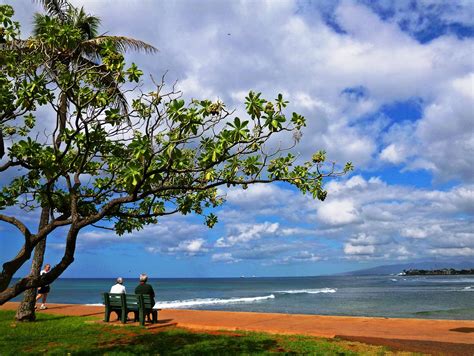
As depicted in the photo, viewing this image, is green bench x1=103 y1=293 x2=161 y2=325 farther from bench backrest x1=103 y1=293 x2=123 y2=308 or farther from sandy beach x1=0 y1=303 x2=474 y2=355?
sandy beach x1=0 y1=303 x2=474 y2=355

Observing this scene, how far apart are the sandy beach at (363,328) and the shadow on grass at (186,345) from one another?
1362 mm

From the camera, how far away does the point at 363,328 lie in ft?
41.4

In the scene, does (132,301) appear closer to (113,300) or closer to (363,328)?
(113,300)

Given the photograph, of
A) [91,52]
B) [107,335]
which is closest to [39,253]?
[107,335]

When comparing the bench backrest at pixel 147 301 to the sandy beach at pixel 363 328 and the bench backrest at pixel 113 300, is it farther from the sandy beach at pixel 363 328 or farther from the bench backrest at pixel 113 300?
the bench backrest at pixel 113 300

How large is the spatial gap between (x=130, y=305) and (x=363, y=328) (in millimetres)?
6430

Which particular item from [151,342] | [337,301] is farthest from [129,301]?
[337,301]

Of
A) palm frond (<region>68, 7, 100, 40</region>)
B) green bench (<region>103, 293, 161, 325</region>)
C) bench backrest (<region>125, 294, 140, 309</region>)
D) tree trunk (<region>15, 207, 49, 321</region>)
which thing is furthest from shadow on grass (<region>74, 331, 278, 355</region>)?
palm frond (<region>68, 7, 100, 40</region>)

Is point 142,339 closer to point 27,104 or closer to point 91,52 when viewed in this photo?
point 27,104

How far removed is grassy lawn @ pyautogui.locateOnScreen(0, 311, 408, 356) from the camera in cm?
906

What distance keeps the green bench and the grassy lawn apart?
55cm

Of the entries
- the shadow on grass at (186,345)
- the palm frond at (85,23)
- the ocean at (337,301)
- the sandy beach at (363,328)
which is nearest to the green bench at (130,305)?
the sandy beach at (363,328)

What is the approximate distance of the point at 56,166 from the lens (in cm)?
770

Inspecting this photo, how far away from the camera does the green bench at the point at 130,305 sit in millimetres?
12688
